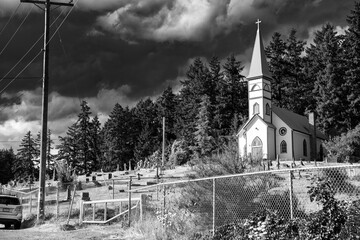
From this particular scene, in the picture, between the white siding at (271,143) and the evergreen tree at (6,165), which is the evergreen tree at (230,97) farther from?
the evergreen tree at (6,165)

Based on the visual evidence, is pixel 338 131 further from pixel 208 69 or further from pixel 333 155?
pixel 208 69

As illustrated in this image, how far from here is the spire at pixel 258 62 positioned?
60941 millimetres

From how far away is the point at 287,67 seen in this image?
3282 inches

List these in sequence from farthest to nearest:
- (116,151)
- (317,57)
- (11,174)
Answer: (11,174) < (116,151) < (317,57)

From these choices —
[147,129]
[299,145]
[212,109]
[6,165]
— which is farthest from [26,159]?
[299,145]

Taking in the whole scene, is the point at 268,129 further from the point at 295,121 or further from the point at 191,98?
the point at 191,98

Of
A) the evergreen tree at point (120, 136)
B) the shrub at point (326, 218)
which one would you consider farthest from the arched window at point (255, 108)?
the shrub at point (326, 218)

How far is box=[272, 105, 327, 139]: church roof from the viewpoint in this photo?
5938cm

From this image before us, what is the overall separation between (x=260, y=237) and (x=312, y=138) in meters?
55.8

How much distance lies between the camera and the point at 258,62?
61906 millimetres

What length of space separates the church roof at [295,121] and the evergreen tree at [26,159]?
59.0m

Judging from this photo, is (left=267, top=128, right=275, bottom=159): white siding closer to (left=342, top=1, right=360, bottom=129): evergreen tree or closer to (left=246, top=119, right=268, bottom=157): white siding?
(left=246, top=119, right=268, bottom=157): white siding

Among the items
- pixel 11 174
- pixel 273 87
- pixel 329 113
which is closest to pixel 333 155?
pixel 329 113

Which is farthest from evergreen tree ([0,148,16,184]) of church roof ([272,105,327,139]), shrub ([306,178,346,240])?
shrub ([306,178,346,240])
